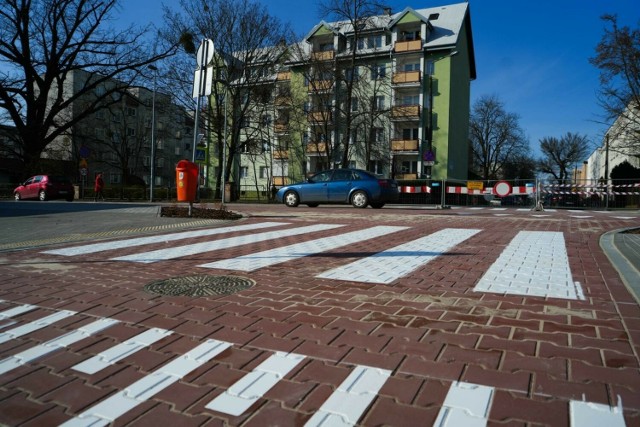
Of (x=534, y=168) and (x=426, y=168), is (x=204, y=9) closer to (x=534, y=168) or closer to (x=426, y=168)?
(x=426, y=168)

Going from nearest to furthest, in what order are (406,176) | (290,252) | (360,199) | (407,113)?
(290,252)
(360,199)
(407,113)
(406,176)

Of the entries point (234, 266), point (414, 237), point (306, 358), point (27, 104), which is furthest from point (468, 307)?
point (27, 104)

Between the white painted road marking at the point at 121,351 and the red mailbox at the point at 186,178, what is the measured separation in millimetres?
8903

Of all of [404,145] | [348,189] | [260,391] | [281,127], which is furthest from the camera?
[404,145]

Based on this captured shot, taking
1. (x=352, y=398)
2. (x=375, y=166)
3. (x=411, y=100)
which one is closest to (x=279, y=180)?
(x=375, y=166)

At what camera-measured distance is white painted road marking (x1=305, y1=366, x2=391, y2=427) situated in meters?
1.86

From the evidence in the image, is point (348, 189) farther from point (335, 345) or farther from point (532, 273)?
point (335, 345)

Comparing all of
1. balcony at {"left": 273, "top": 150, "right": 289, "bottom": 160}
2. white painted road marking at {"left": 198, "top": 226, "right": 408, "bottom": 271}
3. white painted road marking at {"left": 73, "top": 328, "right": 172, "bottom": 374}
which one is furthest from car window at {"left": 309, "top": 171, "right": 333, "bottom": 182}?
balcony at {"left": 273, "top": 150, "right": 289, "bottom": 160}

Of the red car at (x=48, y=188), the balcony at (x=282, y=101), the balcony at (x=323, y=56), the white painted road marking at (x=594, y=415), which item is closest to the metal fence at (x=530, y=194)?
the red car at (x=48, y=188)

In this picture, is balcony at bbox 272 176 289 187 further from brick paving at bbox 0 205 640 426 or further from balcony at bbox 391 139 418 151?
brick paving at bbox 0 205 640 426

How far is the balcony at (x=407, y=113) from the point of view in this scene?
3806cm

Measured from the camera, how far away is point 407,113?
40531mm

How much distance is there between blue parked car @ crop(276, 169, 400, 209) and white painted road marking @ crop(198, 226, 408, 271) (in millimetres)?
8361

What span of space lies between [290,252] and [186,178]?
6243mm
